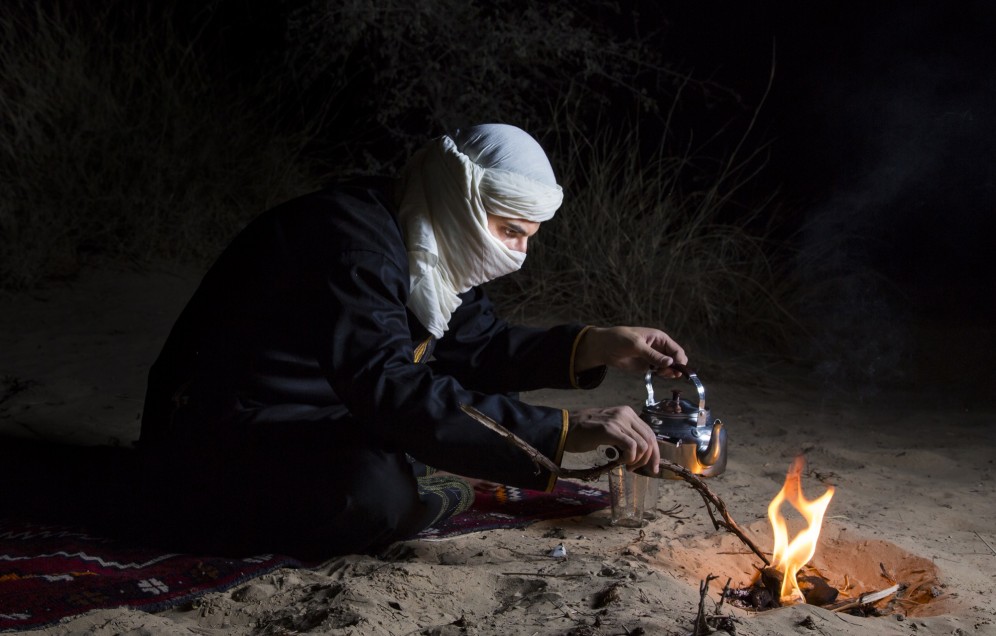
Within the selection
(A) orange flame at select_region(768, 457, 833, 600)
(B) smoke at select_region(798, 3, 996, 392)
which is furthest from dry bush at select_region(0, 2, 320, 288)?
(A) orange flame at select_region(768, 457, 833, 600)

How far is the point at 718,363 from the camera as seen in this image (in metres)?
5.31

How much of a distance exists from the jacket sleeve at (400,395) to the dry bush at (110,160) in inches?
150

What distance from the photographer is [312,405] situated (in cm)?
275

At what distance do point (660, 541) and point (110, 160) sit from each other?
14.9ft

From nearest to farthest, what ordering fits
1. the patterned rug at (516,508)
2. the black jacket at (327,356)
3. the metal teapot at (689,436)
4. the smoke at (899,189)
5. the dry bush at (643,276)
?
the black jacket at (327,356) → the metal teapot at (689,436) → the patterned rug at (516,508) → the dry bush at (643,276) → the smoke at (899,189)

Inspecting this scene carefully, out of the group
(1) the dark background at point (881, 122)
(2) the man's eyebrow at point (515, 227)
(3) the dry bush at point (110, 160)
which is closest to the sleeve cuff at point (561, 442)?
(2) the man's eyebrow at point (515, 227)

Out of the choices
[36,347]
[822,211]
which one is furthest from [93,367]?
[822,211]

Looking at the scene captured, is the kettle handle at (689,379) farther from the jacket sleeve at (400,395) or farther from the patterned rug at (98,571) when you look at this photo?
the patterned rug at (98,571)

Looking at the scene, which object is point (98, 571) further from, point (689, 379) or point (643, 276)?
point (643, 276)

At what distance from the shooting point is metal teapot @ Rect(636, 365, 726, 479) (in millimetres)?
2641

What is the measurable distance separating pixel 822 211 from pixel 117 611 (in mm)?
5915

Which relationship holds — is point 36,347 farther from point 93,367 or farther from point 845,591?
point 845,591

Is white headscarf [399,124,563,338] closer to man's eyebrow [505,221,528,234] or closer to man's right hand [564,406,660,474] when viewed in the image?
man's eyebrow [505,221,528,234]

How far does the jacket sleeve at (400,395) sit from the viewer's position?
7.80 feet
